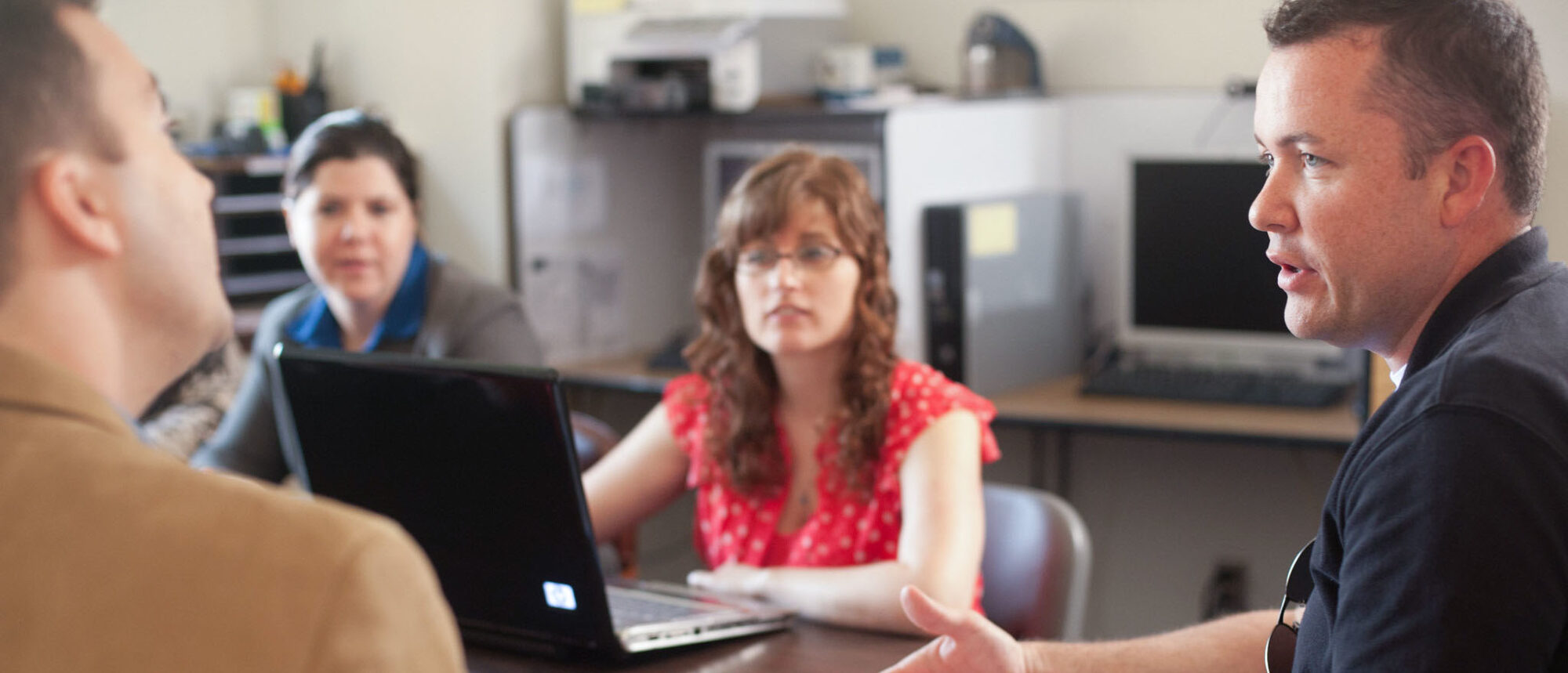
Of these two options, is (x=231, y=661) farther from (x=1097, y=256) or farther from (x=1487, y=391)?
(x=1097, y=256)

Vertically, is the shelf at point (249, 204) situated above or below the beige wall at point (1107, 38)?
below

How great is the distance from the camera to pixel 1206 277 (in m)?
3.13

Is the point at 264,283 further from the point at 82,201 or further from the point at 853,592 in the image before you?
the point at 82,201

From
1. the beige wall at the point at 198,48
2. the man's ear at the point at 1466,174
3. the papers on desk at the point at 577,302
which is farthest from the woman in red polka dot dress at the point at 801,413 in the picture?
the beige wall at the point at 198,48

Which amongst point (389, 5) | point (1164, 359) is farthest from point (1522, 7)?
point (389, 5)

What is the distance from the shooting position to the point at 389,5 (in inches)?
141

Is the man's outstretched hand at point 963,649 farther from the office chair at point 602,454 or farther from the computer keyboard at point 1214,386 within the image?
the computer keyboard at point 1214,386

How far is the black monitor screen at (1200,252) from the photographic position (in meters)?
3.04

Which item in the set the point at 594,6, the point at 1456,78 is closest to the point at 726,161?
the point at 594,6

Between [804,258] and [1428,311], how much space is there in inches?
37.9

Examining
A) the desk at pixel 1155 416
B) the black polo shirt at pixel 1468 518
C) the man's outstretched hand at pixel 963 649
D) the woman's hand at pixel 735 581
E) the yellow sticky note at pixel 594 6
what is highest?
the yellow sticky note at pixel 594 6

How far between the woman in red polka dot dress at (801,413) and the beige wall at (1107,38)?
1.58 metres

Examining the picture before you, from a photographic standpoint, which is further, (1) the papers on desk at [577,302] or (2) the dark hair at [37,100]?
(1) the papers on desk at [577,302]

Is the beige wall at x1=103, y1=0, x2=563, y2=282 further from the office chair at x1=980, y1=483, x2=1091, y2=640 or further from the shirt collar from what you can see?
the shirt collar
